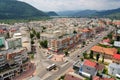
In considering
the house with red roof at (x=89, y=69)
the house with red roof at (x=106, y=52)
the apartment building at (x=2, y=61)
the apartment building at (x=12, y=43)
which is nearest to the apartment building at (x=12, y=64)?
the apartment building at (x=2, y=61)

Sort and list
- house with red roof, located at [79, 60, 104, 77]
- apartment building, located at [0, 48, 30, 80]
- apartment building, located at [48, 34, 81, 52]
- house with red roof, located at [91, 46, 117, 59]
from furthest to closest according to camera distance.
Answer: apartment building, located at [48, 34, 81, 52], house with red roof, located at [91, 46, 117, 59], house with red roof, located at [79, 60, 104, 77], apartment building, located at [0, 48, 30, 80]

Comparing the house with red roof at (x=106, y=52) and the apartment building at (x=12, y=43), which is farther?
the apartment building at (x=12, y=43)

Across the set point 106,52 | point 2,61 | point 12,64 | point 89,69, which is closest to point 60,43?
point 106,52

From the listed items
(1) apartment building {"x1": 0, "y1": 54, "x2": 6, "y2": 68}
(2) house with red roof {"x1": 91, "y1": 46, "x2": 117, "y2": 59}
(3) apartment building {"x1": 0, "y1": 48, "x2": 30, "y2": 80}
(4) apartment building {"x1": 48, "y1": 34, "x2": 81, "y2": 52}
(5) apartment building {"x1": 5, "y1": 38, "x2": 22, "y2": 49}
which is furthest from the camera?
(5) apartment building {"x1": 5, "y1": 38, "x2": 22, "y2": 49}

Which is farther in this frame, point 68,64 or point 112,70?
point 68,64

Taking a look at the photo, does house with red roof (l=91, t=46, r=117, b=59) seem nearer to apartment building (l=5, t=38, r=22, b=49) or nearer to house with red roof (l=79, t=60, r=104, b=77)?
house with red roof (l=79, t=60, r=104, b=77)

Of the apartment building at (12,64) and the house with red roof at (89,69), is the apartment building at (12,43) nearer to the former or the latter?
the apartment building at (12,64)

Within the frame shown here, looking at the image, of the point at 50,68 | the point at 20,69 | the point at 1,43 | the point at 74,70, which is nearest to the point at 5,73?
the point at 20,69

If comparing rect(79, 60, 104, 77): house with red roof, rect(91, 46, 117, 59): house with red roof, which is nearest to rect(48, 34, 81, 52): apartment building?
rect(91, 46, 117, 59): house with red roof

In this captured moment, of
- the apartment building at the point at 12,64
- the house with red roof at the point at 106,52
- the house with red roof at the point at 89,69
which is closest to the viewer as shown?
the apartment building at the point at 12,64

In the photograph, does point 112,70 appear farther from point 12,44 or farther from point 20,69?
point 12,44

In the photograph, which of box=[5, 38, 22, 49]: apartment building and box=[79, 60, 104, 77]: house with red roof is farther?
box=[5, 38, 22, 49]: apartment building
